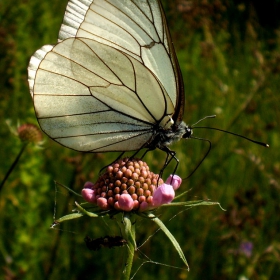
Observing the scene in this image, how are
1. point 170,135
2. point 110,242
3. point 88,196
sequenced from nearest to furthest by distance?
point 110,242 → point 88,196 → point 170,135

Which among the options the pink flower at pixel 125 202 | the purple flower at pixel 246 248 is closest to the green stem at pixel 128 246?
the pink flower at pixel 125 202

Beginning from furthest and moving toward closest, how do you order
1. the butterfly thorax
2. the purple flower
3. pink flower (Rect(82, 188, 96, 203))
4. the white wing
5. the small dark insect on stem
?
the purple flower < the white wing < the butterfly thorax < pink flower (Rect(82, 188, 96, 203)) < the small dark insect on stem

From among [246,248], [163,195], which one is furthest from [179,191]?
[163,195]

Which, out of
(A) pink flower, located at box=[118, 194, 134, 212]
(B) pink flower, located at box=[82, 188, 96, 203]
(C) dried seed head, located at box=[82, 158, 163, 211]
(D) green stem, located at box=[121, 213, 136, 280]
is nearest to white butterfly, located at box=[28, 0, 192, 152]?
(C) dried seed head, located at box=[82, 158, 163, 211]

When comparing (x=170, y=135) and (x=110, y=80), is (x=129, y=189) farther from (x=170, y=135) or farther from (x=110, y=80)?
(x=110, y=80)

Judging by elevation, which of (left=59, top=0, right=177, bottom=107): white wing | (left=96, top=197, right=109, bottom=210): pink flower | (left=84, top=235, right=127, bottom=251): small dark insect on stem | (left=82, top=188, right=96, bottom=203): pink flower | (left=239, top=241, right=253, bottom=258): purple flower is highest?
(left=59, top=0, right=177, bottom=107): white wing

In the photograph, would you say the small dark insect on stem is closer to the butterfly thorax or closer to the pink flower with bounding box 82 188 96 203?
the pink flower with bounding box 82 188 96 203

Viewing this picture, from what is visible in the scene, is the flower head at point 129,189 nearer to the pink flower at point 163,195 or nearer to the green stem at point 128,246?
the pink flower at point 163,195
